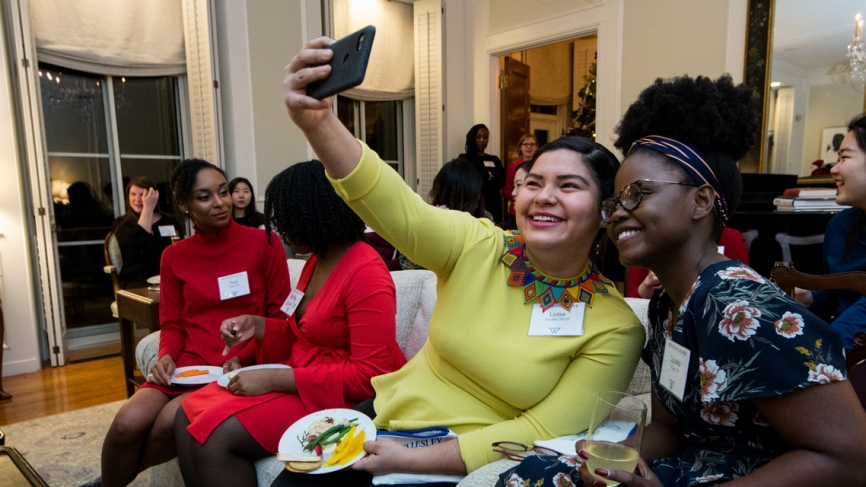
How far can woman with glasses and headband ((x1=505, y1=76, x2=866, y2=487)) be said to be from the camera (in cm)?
76

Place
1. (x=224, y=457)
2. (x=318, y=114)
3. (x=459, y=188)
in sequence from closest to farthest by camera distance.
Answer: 1. (x=318, y=114)
2. (x=224, y=457)
3. (x=459, y=188)

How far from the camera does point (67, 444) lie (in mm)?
2748

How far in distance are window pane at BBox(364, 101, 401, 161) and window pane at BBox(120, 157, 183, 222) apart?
7.27ft

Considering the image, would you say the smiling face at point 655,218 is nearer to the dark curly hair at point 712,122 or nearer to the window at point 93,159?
the dark curly hair at point 712,122

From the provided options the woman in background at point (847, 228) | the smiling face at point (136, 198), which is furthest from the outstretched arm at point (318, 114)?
the smiling face at point (136, 198)

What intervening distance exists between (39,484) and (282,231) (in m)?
0.97

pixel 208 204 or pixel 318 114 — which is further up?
pixel 318 114

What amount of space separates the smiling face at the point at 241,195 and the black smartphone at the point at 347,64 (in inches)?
141

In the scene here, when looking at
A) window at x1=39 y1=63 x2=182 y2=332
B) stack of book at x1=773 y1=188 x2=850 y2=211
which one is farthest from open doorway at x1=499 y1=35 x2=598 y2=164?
window at x1=39 y1=63 x2=182 y2=332

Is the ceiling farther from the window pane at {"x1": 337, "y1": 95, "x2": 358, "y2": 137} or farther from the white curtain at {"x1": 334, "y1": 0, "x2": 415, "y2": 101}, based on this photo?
the window pane at {"x1": 337, "y1": 95, "x2": 358, "y2": 137}

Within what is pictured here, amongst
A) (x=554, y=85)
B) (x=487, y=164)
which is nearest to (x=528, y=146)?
(x=487, y=164)

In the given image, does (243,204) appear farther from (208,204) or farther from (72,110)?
(208,204)

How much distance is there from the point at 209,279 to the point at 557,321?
1.47 meters

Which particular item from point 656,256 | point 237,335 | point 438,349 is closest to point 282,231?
point 237,335
